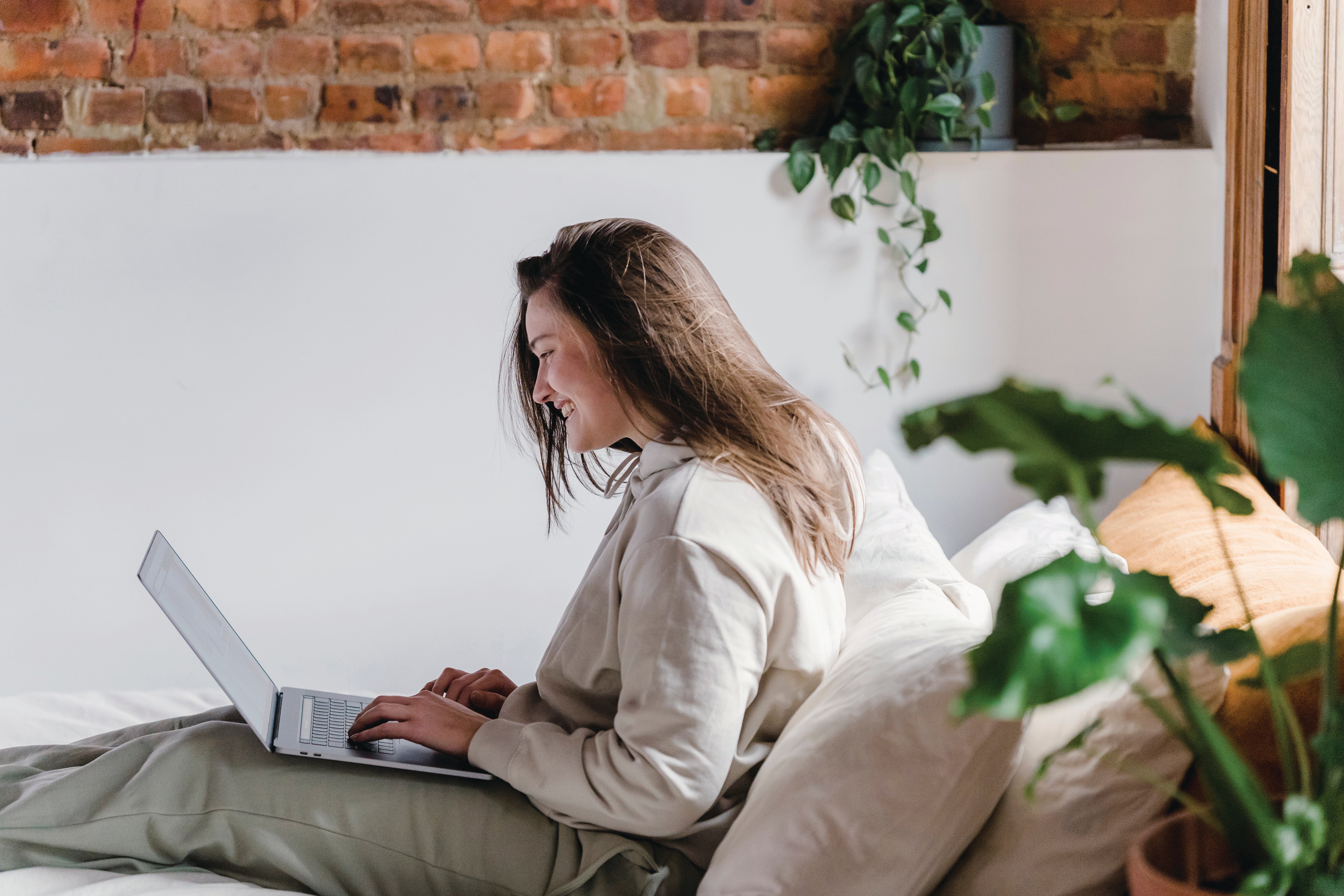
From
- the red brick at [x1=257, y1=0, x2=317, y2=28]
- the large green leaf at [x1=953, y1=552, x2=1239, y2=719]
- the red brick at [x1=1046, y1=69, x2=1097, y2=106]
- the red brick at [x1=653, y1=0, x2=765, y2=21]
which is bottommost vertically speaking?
the large green leaf at [x1=953, y1=552, x2=1239, y2=719]

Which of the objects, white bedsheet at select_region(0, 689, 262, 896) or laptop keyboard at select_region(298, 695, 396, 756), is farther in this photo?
laptop keyboard at select_region(298, 695, 396, 756)

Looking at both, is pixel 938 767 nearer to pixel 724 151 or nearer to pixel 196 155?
pixel 724 151

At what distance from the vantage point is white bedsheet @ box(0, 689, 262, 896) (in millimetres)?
839

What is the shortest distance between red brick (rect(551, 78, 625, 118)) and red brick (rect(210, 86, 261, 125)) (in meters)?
0.53

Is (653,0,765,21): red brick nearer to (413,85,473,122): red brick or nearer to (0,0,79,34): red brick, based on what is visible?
(413,85,473,122): red brick

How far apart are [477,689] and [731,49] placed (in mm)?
1220

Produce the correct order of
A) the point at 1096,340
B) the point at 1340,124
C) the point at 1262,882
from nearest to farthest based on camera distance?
the point at 1262,882 → the point at 1340,124 → the point at 1096,340

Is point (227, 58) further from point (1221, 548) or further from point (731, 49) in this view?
point (1221, 548)

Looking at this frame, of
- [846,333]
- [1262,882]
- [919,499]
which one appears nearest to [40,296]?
[846,333]

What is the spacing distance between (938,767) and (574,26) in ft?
4.92

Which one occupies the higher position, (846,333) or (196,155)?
(196,155)

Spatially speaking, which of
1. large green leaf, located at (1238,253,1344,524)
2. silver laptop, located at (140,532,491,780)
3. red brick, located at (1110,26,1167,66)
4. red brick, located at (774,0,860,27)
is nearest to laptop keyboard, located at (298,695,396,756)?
silver laptop, located at (140,532,491,780)

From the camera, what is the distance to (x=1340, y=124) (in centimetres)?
130

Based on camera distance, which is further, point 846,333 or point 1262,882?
point 846,333
